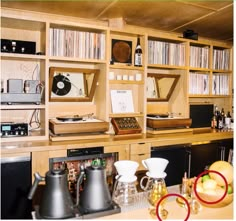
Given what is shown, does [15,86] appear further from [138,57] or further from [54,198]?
[54,198]

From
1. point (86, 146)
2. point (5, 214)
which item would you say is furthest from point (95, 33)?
point (5, 214)

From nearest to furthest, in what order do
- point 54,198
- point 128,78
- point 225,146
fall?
point 54,198
point 128,78
point 225,146

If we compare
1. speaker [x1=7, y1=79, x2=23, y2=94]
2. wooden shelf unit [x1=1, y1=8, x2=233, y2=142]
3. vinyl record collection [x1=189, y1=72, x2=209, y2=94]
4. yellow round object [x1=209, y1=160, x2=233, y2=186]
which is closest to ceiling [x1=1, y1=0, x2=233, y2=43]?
wooden shelf unit [x1=1, y1=8, x2=233, y2=142]

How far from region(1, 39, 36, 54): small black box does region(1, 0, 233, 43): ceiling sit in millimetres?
389

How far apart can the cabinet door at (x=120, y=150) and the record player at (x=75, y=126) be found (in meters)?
0.22

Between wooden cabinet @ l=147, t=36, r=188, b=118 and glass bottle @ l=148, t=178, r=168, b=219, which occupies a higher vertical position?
wooden cabinet @ l=147, t=36, r=188, b=118

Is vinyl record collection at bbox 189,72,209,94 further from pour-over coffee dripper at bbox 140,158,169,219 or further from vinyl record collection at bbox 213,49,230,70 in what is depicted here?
pour-over coffee dripper at bbox 140,158,169,219

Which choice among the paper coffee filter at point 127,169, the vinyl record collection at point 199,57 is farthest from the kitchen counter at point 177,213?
the vinyl record collection at point 199,57

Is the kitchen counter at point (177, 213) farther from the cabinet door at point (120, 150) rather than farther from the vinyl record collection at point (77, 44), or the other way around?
the vinyl record collection at point (77, 44)

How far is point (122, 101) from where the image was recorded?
9.91 ft

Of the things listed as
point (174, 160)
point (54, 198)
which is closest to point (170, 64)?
point (174, 160)

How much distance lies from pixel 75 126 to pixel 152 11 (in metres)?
1.48

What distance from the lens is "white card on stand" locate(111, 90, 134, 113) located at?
9.69 feet

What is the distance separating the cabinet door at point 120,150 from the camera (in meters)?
2.44
